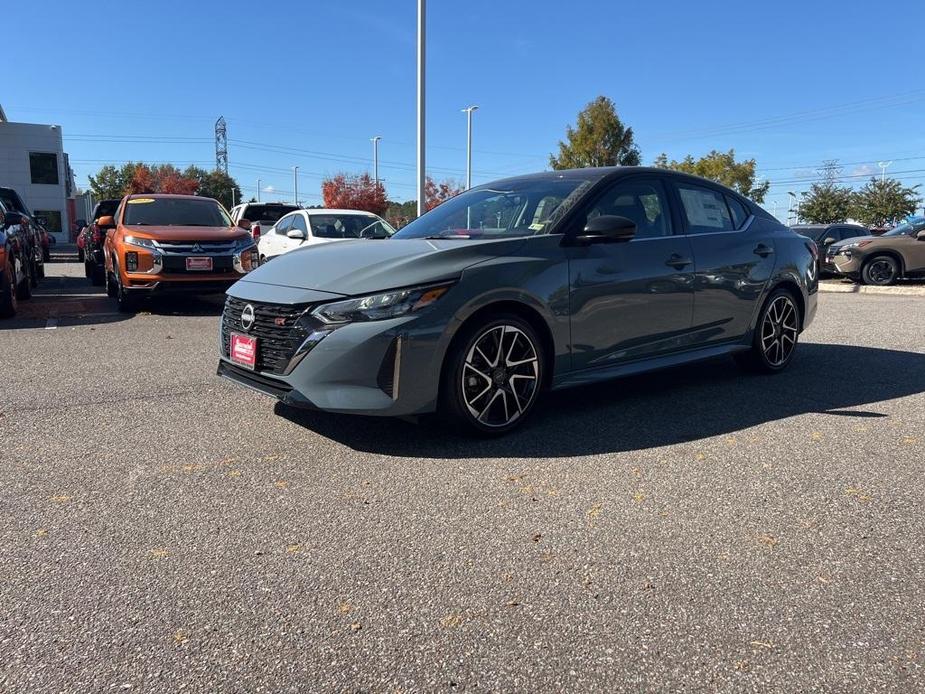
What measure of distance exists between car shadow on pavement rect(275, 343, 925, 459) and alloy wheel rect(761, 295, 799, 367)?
0.18 metres

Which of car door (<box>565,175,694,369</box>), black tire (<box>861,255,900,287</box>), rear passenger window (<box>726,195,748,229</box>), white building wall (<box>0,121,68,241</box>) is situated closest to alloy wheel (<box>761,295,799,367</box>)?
rear passenger window (<box>726,195,748,229</box>)

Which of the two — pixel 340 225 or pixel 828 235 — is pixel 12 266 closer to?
pixel 340 225

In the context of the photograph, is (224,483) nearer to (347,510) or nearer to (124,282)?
(347,510)

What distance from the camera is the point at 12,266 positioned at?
31.4 ft

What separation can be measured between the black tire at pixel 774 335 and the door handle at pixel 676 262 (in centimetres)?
116

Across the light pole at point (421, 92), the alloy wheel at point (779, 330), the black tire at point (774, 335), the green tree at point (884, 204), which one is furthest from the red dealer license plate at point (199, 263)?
the green tree at point (884, 204)

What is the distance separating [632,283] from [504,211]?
997 mm

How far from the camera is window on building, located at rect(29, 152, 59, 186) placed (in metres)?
44.2

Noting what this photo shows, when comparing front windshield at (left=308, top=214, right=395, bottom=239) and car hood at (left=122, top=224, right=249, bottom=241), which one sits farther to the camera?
front windshield at (left=308, top=214, right=395, bottom=239)

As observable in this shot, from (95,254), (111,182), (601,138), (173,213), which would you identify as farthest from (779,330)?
(111,182)

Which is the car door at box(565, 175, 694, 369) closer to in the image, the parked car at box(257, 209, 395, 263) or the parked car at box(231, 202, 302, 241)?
the parked car at box(257, 209, 395, 263)

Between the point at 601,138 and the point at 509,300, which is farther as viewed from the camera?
the point at 601,138

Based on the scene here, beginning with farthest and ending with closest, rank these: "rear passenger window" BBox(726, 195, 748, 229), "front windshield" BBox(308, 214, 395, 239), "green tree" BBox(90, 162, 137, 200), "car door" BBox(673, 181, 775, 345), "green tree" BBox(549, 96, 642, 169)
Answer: "green tree" BBox(90, 162, 137, 200) → "green tree" BBox(549, 96, 642, 169) → "front windshield" BBox(308, 214, 395, 239) → "rear passenger window" BBox(726, 195, 748, 229) → "car door" BBox(673, 181, 775, 345)

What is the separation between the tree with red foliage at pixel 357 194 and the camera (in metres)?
56.8
